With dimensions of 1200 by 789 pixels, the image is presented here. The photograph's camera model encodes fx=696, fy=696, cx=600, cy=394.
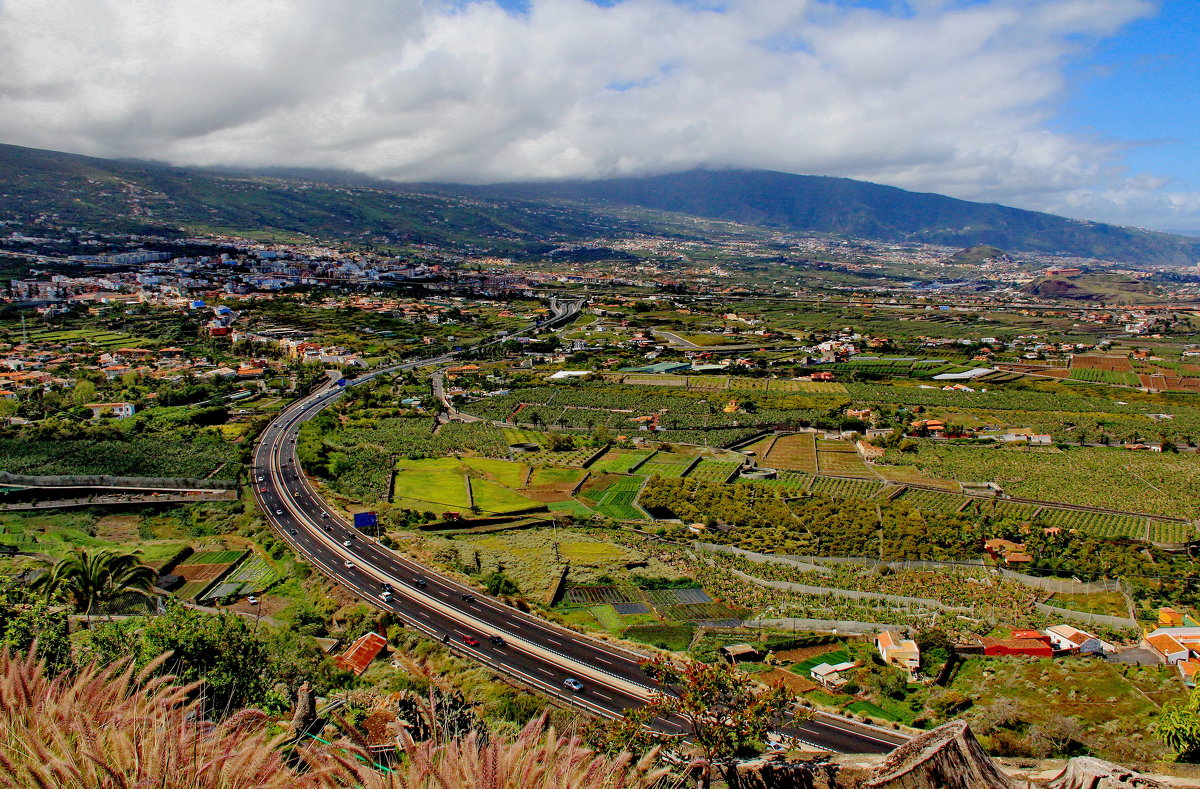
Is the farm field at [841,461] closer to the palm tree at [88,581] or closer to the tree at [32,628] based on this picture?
the palm tree at [88,581]

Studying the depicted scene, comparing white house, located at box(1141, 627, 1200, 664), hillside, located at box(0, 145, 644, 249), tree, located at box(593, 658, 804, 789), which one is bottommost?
white house, located at box(1141, 627, 1200, 664)

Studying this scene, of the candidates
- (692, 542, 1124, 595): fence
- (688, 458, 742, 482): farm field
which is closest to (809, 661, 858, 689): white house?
(692, 542, 1124, 595): fence

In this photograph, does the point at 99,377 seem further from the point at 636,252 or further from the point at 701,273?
the point at 636,252

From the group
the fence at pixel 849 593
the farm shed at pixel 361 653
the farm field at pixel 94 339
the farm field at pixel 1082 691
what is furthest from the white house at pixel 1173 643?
the farm field at pixel 94 339

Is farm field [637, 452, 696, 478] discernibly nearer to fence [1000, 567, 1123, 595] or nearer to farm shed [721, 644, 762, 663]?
fence [1000, 567, 1123, 595]

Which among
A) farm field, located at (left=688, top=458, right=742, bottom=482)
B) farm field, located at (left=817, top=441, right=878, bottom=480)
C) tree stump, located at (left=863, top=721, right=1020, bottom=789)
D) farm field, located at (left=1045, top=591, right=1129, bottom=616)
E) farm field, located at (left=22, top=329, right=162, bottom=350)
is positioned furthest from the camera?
farm field, located at (left=22, top=329, right=162, bottom=350)
